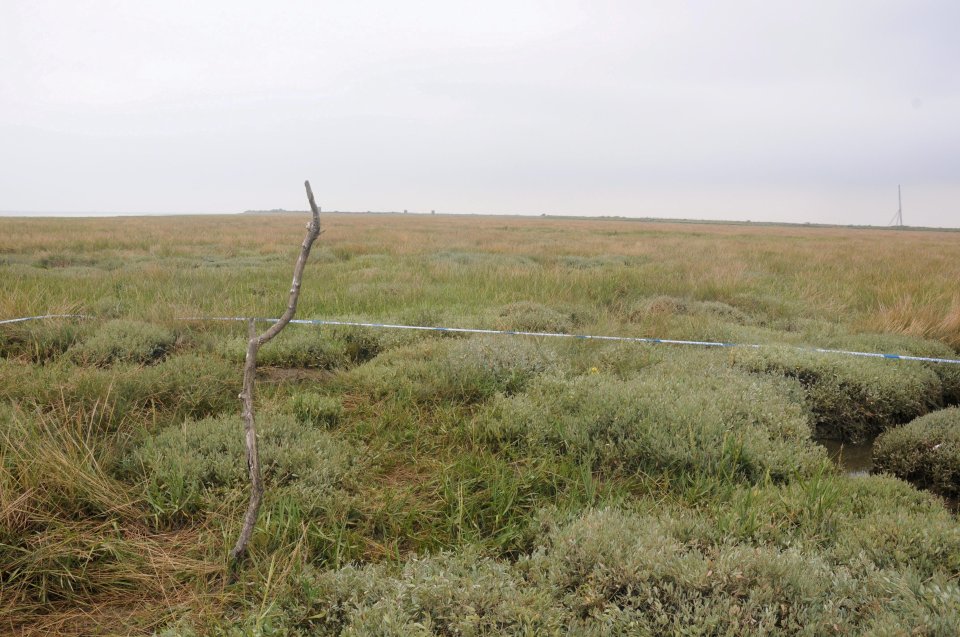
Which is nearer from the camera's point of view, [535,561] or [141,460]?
[535,561]

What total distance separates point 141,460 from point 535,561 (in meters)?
2.34

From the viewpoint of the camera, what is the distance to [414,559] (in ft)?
8.60

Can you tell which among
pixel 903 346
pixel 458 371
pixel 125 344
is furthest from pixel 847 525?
pixel 125 344

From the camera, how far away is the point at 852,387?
17.3ft

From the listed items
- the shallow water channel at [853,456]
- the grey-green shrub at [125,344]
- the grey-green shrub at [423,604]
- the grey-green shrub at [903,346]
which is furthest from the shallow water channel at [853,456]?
the grey-green shrub at [125,344]

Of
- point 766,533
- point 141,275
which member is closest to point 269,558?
point 766,533

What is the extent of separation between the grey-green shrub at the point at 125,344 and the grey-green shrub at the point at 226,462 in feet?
6.58

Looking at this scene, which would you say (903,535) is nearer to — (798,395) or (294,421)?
(798,395)

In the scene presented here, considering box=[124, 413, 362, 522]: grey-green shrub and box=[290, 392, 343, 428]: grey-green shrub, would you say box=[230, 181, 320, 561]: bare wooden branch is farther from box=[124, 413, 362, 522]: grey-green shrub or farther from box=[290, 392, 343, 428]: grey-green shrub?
box=[290, 392, 343, 428]: grey-green shrub

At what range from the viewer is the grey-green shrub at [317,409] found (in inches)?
169

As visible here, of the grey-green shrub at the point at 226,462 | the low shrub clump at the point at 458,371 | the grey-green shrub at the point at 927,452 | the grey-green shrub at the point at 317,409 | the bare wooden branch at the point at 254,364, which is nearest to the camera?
the bare wooden branch at the point at 254,364

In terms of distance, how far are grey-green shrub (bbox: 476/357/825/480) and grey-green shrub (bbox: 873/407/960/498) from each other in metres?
0.64

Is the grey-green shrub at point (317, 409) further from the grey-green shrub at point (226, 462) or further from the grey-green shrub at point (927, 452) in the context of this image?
the grey-green shrub at point (927, 452)

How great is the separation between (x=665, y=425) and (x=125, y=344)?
4.99 meters
